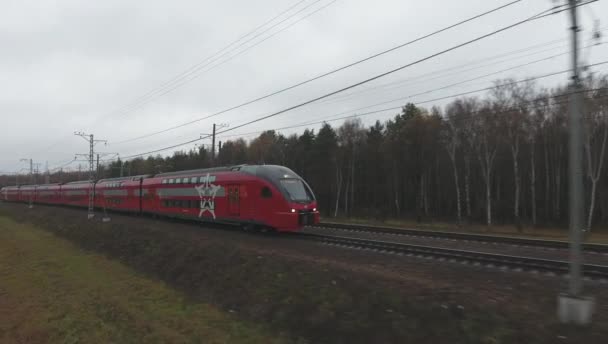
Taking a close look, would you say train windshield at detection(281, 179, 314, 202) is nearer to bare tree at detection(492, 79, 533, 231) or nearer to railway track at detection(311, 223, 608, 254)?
railway track at detection(311, 223, 608, 254)

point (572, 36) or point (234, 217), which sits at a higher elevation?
point (572, 36)

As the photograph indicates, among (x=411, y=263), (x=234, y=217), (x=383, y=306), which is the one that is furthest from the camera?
(x=234, y=217)

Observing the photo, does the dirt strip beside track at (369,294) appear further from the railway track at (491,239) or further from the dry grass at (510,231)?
the dry grass at (510,231)

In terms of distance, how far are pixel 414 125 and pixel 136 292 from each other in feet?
165

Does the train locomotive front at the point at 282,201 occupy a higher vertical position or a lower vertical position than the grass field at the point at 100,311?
higher

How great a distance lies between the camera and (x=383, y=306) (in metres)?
8.84

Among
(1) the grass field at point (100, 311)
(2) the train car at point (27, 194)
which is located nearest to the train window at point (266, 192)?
(1) the grass field at point (100, 311)

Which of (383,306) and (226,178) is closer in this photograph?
(383,306)

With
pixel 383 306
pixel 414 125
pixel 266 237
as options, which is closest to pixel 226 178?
pixel 266 237

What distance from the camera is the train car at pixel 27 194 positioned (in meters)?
68.5

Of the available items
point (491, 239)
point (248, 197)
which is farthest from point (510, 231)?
point (248, 197)

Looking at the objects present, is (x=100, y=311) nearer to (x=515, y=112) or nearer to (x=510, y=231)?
(x=510, y=231)

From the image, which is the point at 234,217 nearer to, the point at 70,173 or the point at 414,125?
the point at 414,125

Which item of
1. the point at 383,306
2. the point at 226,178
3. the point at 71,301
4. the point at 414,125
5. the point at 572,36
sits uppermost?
the point at 414,125
